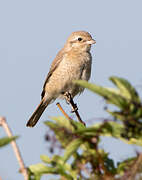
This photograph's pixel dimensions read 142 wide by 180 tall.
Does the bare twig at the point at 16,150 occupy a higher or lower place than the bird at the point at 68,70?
higher

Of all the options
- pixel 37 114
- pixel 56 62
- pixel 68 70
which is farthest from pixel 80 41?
pixel 37 114

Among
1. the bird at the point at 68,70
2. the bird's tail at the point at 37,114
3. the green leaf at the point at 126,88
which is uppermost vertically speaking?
the green leaf at the point at 126,88

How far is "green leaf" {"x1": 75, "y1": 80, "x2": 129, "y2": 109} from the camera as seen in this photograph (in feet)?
3.60

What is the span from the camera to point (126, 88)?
3.67 ft

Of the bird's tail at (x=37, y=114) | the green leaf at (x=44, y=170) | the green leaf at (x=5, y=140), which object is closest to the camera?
the green leaf at (x=5, y=140)

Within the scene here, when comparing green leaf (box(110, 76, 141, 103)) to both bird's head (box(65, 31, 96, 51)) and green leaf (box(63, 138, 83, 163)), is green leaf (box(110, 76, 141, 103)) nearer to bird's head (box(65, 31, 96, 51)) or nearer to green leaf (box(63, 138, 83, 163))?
green leaf (box(63, 138, 83, 163))

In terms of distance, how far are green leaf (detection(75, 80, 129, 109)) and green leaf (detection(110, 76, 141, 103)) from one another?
2 centimetres

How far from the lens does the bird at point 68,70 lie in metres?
6.90

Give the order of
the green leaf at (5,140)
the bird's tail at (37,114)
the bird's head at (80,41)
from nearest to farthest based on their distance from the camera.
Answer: the green leaf at (5,140), the bird's head at (80,41), the bird's tail at (37,114)

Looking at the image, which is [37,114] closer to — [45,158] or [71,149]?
[45,158]

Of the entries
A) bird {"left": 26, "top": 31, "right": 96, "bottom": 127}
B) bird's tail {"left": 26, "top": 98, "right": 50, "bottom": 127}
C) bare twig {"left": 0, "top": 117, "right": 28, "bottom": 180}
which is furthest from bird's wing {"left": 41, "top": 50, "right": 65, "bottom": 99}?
bare twig {"left": 0, "top": 117, "right": 28, "bottom": 180}

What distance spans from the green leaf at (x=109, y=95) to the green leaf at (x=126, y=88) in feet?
0.06

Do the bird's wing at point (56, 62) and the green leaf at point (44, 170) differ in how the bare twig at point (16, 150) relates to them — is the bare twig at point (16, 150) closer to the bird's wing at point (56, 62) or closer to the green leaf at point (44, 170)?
the green leaf at point (44, 170)

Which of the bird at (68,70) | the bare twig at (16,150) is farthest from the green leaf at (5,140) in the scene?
the bird at (68,70)
